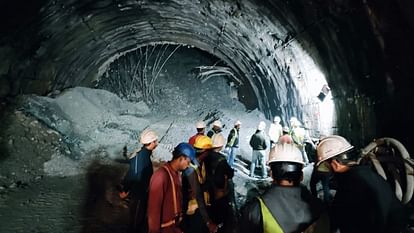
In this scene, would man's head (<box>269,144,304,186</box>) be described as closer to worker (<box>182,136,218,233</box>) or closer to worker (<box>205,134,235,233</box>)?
worker (<box>182,136,218,233</box>)

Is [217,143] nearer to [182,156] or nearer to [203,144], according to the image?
[203,144]

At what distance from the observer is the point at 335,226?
9.35 ft

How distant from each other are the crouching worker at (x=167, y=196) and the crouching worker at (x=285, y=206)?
41.9 inches

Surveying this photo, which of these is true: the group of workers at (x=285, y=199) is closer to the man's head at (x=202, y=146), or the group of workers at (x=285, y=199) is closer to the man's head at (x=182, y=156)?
the man's head at (x=182, y=156)

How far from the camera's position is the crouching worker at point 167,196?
313 cm

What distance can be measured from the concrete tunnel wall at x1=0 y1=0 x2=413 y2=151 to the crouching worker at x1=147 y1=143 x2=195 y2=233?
115 inches

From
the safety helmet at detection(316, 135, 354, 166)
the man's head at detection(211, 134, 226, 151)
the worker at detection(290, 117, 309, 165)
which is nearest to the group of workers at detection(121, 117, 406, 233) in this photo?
the safety helmet at detection(316, 135, 354, 166)

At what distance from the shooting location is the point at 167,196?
322cm

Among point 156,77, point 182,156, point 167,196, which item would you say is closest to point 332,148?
point 182,156

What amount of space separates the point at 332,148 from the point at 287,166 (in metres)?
0.70

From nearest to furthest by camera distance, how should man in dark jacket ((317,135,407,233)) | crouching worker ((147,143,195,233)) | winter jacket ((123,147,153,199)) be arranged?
man in dark jacket ((317,135,407,233)) → crouching worker ((147,143,195,233)) → winter jacket ((123,147,153,199))

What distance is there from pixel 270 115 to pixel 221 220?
8.58 m

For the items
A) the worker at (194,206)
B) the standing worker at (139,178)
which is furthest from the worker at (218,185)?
the standing worker at (139,178)

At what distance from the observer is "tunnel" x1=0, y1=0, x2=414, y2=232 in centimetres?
526
